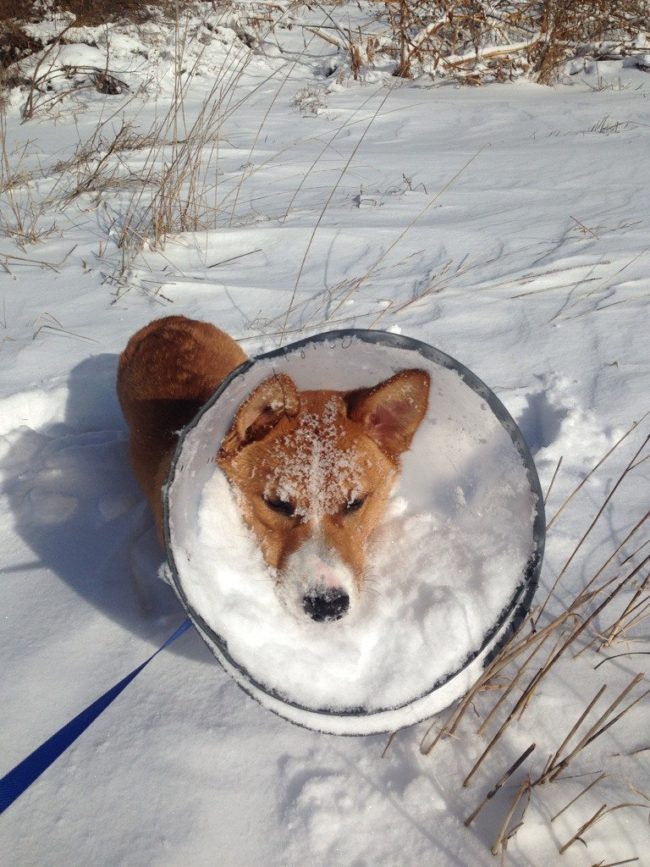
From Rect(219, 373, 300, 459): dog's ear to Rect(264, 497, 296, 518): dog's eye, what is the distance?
0.20 metres

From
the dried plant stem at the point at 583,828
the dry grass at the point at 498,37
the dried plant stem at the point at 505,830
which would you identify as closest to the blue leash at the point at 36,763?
the dried plant stem at the point at 505,830

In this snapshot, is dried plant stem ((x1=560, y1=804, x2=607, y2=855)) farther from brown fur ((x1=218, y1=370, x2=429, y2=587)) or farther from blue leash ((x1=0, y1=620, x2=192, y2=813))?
blue leash ((x1=0, y1=620, x2=192, y2=813))

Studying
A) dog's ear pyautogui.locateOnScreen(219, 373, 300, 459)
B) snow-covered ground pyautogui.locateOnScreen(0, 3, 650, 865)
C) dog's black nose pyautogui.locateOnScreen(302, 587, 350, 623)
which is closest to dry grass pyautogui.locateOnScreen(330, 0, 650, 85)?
snow-covered ground pyautogui.locateOnScreen(0, 3, 650, 865)

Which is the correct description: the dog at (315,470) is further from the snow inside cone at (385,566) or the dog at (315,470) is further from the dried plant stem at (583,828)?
the dried plant stem at (583,828)

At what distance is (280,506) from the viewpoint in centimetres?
194

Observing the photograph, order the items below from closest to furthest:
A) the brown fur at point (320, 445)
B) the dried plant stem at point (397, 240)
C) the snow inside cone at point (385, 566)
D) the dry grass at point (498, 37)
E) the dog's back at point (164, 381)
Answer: the snow inside cone at point (385, 566) → the brown fur at point (320, 445) → the dog's back at point (164, 381) → the dried plant stem at point (397, 240) → the dry grass at point (498, 37)

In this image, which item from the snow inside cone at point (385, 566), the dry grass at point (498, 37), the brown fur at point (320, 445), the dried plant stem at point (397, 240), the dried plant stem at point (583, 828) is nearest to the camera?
the dried plant stem at point (583, 828)

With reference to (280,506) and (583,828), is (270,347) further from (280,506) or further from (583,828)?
(583,828)

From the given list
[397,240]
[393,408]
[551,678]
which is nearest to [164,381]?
[393,408]

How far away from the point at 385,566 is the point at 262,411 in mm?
665

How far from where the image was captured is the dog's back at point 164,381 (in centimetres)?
232

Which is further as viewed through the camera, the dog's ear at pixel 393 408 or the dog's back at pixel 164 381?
the dog's back at pixel 164 381

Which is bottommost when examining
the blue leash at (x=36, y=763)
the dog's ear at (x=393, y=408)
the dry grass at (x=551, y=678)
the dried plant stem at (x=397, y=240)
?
the dry grass at (x=551, y=678)

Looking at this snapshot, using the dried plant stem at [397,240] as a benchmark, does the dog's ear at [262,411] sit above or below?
above
